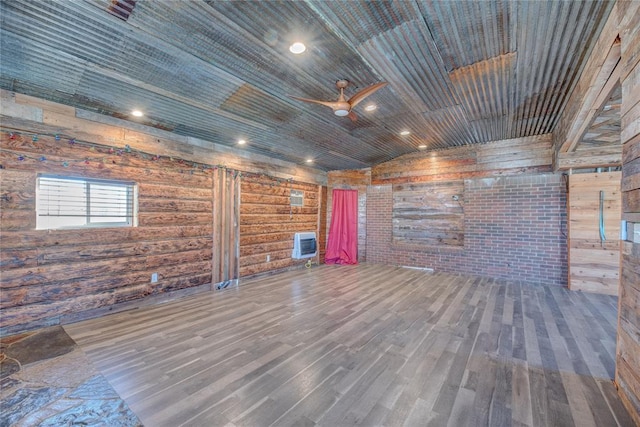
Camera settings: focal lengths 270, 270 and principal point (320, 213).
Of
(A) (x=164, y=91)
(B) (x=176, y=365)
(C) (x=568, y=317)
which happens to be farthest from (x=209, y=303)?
(C) (x=568, y=317)

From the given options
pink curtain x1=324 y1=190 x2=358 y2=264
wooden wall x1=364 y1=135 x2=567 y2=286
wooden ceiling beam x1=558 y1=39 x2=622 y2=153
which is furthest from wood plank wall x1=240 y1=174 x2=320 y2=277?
wooden ceiling beam x1=558 y1=39 x2=622 y2=153

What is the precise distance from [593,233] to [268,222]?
6.09 metres

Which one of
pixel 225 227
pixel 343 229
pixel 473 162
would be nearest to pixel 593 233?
pixel 473 162

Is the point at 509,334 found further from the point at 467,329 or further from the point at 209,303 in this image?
the point at 209,303

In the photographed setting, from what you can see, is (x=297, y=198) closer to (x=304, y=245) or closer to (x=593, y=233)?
(x=304, y=245)

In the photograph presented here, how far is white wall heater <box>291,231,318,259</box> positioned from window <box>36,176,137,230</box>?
338 centimetres

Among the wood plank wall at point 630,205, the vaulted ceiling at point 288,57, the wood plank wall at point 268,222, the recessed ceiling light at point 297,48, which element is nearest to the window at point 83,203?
the vaulted ceiling at point 288,57

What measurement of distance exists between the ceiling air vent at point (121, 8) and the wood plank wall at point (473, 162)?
610cm

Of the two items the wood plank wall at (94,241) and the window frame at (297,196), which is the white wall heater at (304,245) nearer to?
the window frame at (297,196)

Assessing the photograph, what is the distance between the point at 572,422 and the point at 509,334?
1.38 m

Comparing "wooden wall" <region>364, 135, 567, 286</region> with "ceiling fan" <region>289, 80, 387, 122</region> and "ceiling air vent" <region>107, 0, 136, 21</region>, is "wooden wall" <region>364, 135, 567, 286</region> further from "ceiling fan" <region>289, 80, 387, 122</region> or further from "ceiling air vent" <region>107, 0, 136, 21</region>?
"ceiling air vent" <region>107, 0, 136, 21</region>

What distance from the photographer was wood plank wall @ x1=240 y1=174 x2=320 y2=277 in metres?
5.55

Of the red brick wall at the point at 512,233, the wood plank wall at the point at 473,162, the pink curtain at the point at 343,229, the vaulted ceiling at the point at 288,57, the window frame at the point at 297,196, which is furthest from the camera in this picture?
the pink curtain at the point at 343,229

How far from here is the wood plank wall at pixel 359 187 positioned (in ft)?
24.8
